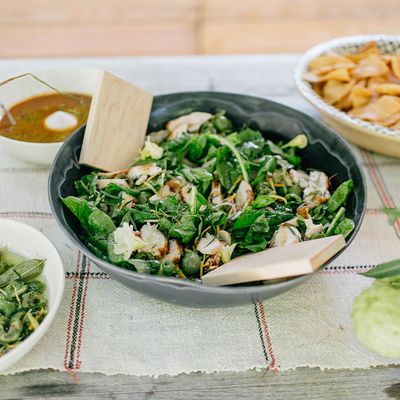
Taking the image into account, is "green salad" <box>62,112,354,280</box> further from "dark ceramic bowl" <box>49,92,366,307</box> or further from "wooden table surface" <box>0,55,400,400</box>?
"wooden table surface" <box>0,55,400,400</box>

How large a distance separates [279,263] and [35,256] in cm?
55

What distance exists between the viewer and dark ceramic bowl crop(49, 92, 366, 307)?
3.01 feet

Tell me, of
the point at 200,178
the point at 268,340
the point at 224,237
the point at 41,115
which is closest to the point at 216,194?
the point at 200,178

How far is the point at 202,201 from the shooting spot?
116 cm

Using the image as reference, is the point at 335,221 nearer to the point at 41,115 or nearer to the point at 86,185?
the point at 86,185

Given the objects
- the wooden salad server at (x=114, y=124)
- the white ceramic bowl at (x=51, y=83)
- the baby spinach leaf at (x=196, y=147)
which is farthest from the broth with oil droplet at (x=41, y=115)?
the baby spinach leaf at (x=196, y=147)

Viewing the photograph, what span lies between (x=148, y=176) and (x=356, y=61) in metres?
0.85

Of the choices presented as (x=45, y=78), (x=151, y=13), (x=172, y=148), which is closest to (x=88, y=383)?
(x=172, y=148)

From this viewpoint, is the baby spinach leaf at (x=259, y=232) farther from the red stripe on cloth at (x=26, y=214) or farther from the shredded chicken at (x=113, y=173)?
the red stripe on cloth at (x=26, y=214)

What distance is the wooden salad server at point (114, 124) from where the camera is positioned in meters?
1.29

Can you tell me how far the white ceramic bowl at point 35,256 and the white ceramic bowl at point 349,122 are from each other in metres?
0.88

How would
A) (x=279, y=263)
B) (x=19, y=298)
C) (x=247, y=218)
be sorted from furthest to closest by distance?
(x=247, y=218)
(x=19, y=298)
(x=279, y=263)

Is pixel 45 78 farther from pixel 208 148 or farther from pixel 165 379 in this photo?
pixel 165 379

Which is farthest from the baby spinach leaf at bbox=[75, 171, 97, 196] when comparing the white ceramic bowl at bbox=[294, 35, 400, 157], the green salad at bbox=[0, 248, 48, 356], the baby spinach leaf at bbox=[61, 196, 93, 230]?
the white ceramic bowl at bbox=[294, 35, 400, 157]
